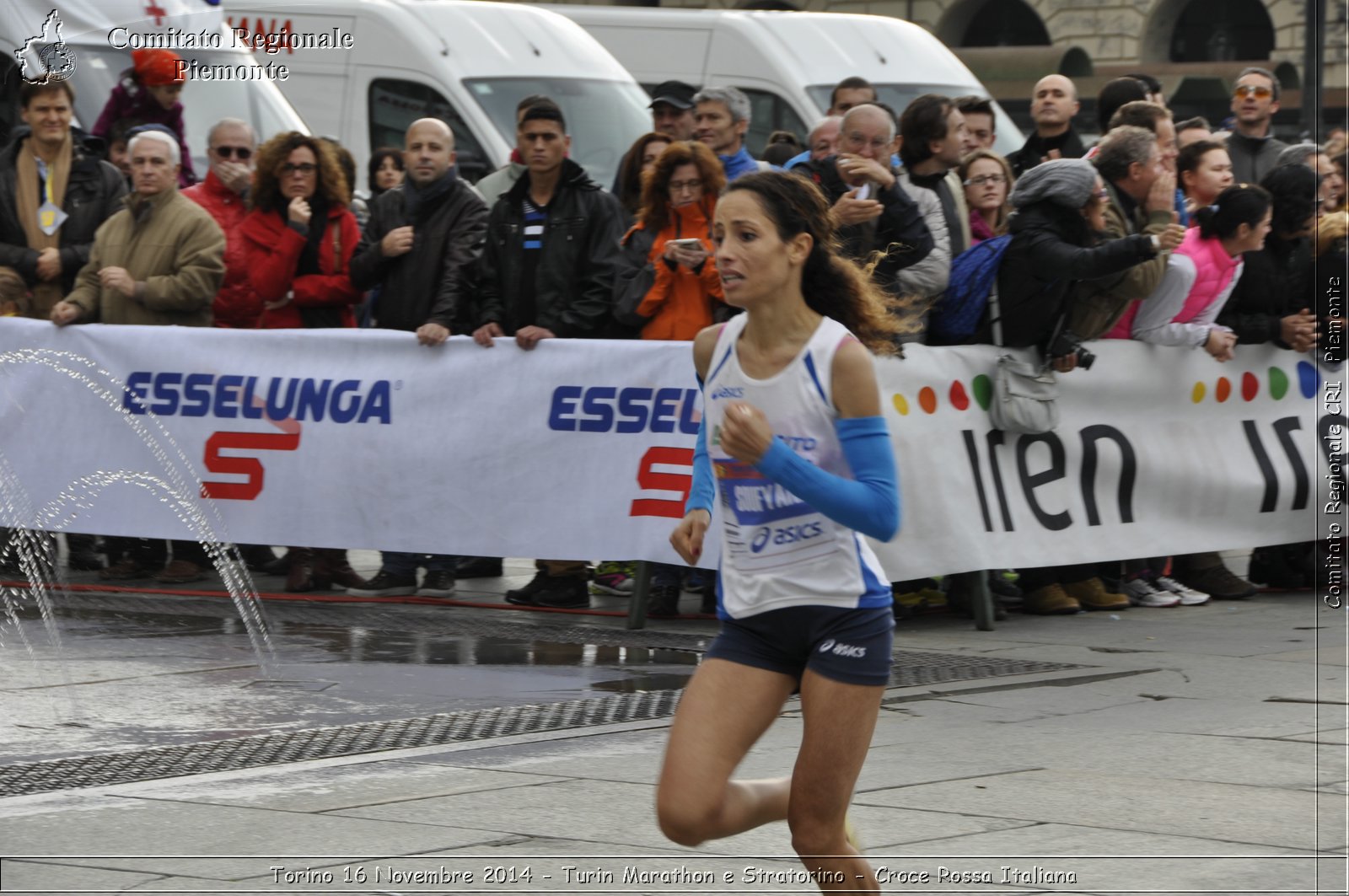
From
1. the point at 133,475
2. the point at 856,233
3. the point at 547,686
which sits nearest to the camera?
the point at 547,686

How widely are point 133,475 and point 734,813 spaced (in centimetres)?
695

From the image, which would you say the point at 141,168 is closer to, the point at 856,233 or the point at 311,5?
the point at 856,233

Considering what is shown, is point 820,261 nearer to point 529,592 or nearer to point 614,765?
point 614,765

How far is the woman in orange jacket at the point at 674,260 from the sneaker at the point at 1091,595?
2.28 metres

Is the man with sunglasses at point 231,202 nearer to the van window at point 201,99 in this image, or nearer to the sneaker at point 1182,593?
the van window at point 201,99

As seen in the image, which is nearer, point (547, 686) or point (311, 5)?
point (547, 686)

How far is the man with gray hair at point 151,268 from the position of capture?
10.9 meters

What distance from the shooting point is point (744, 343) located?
15.6ft

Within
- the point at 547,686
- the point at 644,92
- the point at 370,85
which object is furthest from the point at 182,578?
the point at 644,92

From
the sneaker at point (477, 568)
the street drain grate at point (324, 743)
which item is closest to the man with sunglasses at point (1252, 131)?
the sneaker at point (477, 568)

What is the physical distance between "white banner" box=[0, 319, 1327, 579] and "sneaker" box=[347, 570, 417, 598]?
398mm

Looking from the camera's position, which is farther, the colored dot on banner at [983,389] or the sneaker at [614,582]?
the sneaker at [614,582]

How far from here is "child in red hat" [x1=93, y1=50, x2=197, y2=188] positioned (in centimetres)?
1385

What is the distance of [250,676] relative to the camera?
8227 millimetres
